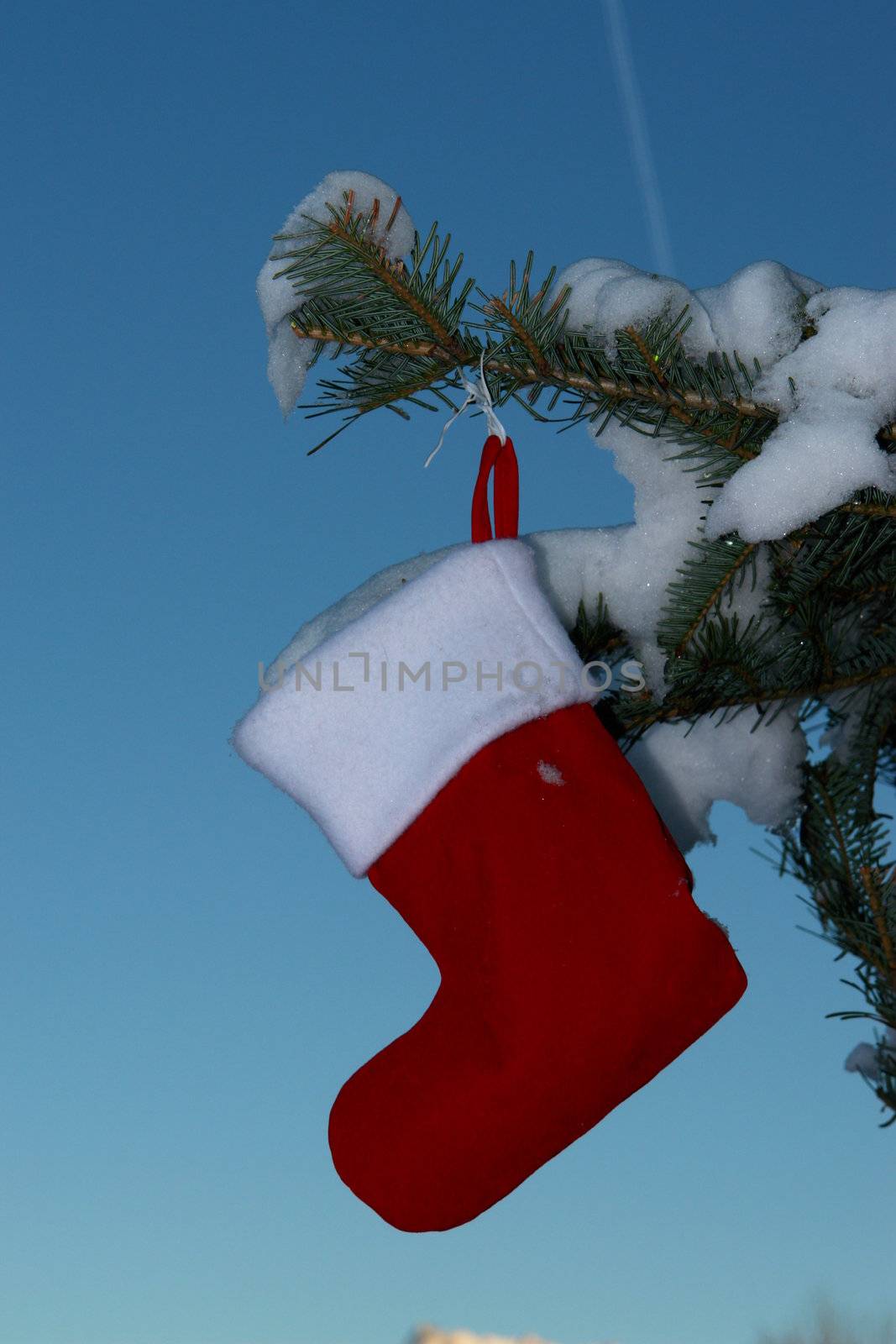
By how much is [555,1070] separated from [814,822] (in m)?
0.60

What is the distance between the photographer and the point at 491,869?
135cm

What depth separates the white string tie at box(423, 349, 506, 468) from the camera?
4.62 feet

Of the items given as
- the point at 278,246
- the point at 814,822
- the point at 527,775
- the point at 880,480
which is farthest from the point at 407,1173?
the point at 278,246

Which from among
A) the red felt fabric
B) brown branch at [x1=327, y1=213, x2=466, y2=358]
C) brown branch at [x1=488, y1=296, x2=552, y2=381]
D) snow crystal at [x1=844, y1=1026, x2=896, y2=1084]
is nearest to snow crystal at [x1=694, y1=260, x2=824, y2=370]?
brown branch at [x1=488, y1=296, x2=552, y2=381]

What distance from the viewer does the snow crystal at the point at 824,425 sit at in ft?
4.27

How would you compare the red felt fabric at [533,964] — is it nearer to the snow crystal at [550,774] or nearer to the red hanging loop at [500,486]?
the snow crystal at [550,774]

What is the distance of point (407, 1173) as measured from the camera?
1398 millimetres

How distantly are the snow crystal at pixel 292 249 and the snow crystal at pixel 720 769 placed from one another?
723mm

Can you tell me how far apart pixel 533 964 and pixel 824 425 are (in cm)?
69

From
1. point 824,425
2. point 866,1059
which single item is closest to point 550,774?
point 824,425

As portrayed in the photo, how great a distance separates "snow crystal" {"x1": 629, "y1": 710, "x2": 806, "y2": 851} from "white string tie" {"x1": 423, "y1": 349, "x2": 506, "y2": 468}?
52 cm

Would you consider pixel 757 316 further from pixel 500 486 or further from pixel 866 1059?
pixel 866 1059

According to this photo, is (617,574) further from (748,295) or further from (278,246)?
(278,246)

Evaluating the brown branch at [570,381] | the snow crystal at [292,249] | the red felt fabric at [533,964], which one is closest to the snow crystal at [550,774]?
the red felt fabric at [533,964]
